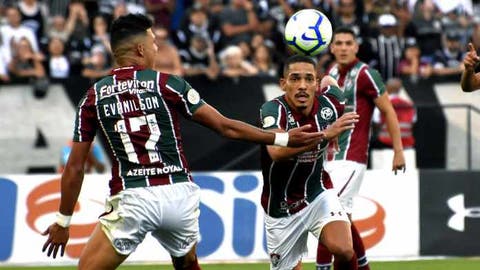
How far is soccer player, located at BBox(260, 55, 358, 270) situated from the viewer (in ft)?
31.4

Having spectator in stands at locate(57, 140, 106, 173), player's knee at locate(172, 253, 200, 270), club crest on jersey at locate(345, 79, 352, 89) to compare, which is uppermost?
club crest on jersey at locate(345, 79, 352, 89)

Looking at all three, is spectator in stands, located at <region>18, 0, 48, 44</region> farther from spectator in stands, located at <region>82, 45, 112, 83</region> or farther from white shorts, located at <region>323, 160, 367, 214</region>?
white shorts, located at <region>323, 160, 367, 214</region>

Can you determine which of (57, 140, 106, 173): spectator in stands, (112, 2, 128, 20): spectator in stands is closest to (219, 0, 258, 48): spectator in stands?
(112, 2, 128, 20): spectator in stands

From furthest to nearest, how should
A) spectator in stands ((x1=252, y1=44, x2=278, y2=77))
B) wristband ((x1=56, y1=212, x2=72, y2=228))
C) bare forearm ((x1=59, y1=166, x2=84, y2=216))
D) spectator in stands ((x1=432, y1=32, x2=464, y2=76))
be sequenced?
spectator in stands ((x1=252, y1=44, x2=278, y2=77)) < spectator in stands ((x1=432, y1=32, x2=464, y2=76)) < wristband ((x1=56, y1=212, x2=72, y2=228)) < bare forearm ((x1=59, y1=166, x2=84, y2=216))

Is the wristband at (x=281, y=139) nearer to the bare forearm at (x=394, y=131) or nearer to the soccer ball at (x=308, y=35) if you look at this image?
the soccer ball at (x=308, y=35)

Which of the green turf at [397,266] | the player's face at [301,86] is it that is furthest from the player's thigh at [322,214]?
the green turf at [397,266]

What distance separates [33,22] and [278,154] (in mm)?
10724

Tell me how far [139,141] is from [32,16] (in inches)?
458

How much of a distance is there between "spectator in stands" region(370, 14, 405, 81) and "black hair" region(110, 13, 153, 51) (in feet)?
33.1

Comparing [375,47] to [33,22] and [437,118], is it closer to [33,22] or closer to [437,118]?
[437,118]

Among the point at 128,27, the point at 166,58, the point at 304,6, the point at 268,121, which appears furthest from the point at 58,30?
the point at 128,27

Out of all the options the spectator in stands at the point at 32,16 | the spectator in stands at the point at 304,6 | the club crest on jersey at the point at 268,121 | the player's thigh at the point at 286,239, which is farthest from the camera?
the spectator in stands at the point at 304,6

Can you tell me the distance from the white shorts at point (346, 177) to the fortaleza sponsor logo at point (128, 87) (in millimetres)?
4061

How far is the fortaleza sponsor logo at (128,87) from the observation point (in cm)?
800
